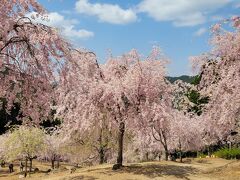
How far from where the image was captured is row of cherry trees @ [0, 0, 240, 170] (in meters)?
12.8

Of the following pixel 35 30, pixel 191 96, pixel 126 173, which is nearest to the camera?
pixel 35 30

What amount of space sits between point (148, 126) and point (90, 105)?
13.3 ft

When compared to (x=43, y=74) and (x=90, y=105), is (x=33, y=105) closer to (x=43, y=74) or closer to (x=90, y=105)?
(x=43, y=74)

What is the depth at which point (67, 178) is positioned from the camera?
78.1 feet

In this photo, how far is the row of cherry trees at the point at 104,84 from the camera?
12805 mm

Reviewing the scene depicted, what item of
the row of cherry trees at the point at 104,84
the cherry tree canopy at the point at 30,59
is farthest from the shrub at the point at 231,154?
the cherry tree canopy at the point at 30,59

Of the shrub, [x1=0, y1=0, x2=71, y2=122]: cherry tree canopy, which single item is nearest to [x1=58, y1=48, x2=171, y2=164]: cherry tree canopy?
Answer: [x1=0, y1=0, x2=71, y2=122]: cherry tree canopy

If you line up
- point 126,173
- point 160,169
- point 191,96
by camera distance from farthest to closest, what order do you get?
point 191,96
point 160,169
point 126,173

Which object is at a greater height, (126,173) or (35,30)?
(35,30)

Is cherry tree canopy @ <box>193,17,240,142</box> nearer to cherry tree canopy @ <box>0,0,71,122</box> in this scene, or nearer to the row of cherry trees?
the row of cherry trees

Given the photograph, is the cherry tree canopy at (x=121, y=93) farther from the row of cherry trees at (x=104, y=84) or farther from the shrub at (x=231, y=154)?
the shrub at (x=231, y=154)

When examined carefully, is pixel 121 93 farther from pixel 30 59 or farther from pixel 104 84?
pixel 30 59

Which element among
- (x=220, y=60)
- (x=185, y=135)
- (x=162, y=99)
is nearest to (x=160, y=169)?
(x=162, y=99)

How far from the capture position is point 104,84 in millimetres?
25812
